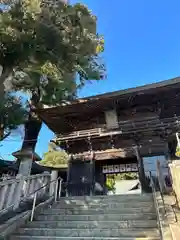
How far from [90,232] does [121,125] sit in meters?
6.38

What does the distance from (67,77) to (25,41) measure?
212cm

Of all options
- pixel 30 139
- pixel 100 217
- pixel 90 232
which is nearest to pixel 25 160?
pixel 30 139

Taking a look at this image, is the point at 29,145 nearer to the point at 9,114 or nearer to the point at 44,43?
the point at 9,114

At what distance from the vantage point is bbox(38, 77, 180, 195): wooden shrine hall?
9.30m

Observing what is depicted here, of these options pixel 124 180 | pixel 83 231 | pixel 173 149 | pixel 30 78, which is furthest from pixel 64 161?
pixel 83 231

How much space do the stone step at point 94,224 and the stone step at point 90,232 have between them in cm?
21

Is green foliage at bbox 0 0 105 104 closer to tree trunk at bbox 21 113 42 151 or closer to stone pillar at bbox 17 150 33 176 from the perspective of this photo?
tree trunk at bbox 21 113 42 151

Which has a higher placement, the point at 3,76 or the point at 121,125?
Answer: the point at 121,125

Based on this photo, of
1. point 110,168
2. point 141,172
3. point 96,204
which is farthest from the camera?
point 110,168

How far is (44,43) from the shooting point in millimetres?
6781

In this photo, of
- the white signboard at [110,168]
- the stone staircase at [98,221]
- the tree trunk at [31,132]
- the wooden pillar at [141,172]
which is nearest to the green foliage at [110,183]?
the white signboard at [110,168]

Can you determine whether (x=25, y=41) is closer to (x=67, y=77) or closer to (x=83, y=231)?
(x=67, y=77)

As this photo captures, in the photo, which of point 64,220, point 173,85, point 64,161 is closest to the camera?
point 64,220

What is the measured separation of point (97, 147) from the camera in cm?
1033
